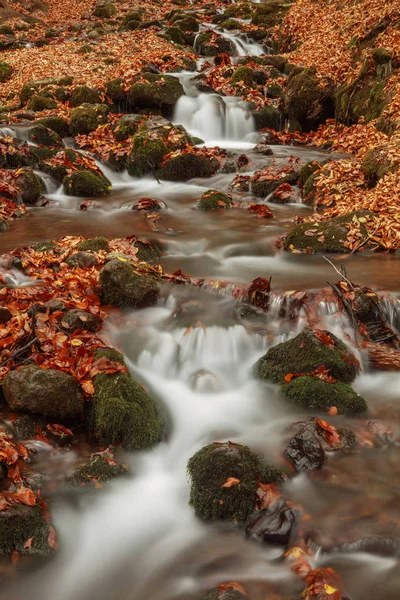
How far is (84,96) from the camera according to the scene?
55.8ft

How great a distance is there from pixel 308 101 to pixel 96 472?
563 inches

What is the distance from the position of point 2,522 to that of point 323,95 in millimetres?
15275

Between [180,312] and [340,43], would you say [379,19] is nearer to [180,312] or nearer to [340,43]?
[340,43]

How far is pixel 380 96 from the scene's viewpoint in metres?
13.4

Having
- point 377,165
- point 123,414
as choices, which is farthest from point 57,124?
point 123,414

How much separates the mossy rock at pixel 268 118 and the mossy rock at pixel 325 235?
362 inches

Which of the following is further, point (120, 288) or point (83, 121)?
point (83, 121)

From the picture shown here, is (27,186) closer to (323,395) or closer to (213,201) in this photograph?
(213,201)

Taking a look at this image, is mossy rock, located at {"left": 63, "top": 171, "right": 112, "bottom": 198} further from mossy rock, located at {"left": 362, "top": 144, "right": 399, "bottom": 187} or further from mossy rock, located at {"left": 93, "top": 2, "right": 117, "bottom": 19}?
mossy rock, located at {"left": 93, "top": 2, "right": 117, "bottom": 19}

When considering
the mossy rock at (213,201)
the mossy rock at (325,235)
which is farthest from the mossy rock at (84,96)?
the mossy rock at (325,235)

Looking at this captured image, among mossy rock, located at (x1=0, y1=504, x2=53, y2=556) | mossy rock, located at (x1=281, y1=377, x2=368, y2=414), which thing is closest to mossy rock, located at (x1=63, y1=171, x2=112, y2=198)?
mossy rock, located at (x1=281, y1=377, x2=368, y2=414)

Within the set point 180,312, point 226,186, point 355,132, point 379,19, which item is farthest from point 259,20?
point 180,312

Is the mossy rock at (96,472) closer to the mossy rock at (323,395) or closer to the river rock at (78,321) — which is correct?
the river rock at (78,321)

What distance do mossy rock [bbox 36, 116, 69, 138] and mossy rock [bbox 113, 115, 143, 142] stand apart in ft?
5.31
